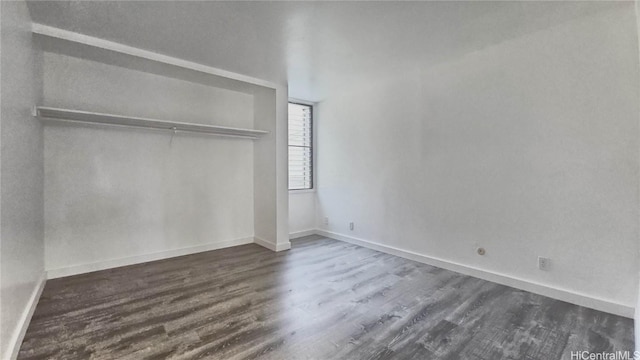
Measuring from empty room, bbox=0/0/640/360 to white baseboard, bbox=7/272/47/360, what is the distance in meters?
0.04

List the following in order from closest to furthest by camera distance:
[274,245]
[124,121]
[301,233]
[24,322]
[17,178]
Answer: [17,178] < [24,322] < [124,121] < [274,245] < [301,233]

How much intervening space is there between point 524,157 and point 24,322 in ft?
14.1

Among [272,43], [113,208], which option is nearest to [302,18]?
[272,43]

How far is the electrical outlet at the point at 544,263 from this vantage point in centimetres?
258

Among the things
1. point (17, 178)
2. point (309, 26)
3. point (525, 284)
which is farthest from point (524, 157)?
point (17, 178)

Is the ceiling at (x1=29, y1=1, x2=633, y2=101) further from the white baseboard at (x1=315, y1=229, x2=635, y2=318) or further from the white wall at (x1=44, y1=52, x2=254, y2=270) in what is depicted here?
the white baseboard at (x1=315, y1=229, x2=635, y2=318)

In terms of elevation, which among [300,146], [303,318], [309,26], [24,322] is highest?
[309,26]

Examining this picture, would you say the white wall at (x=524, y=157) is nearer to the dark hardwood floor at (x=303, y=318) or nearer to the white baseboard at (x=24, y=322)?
the dark hardwood floor at (x=303, y=318)

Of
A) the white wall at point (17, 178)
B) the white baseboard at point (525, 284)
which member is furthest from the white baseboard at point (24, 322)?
the white baseboard at point (525, 284)

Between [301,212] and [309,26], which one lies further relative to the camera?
[301,212]

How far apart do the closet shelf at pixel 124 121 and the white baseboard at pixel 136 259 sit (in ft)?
5.20

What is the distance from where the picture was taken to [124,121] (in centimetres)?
304

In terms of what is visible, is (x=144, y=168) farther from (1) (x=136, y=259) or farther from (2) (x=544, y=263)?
(2) (x=544, y=263)

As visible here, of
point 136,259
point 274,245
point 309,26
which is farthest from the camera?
point 274,245
